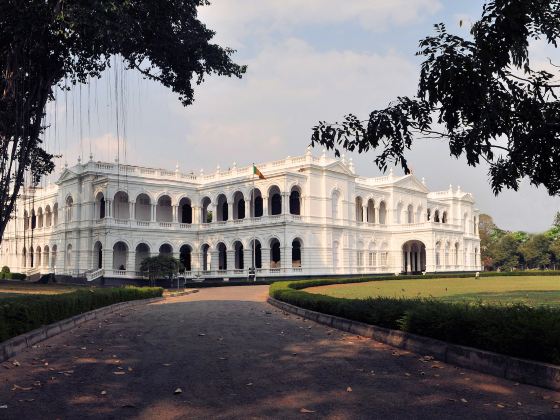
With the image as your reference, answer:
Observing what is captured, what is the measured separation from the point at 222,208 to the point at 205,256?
17.8ft

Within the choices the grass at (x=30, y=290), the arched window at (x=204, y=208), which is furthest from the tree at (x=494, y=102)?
the arched window at (x=204, y=208)

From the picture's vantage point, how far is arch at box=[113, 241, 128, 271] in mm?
50656

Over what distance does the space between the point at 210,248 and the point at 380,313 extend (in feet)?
145

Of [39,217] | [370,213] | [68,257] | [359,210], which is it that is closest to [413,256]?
[370,213]

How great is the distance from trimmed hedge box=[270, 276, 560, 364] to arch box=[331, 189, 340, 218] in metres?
41.5

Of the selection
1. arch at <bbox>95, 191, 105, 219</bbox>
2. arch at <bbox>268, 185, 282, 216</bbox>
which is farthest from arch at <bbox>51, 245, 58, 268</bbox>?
arch at <bbox>268, 185, 282, 216</bbox>

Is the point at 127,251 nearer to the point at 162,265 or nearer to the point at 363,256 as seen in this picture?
the point at 162,265

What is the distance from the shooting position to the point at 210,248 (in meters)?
54.3

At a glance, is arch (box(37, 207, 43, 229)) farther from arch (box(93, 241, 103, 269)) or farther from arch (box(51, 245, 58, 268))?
arch (box(93, 241, 103, 269))

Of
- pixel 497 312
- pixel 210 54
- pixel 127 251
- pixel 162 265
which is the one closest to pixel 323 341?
pixel 497 312

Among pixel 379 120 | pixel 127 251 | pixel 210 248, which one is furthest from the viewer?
pixel 210 248

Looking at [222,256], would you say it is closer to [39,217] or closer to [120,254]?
A: [120,254]

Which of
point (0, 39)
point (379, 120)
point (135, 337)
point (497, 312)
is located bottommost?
point (135, 337)

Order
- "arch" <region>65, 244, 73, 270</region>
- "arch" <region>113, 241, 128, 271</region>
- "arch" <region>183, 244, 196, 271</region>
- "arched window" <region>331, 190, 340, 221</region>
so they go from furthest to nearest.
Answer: "arch" <region>183, 244, 196, 271</region>, "arched window" <region>331, 190, 340, 221</region>, "arch" <region>65, 244, 73, 270</region>, "arch" <region>113, 241, 128, 271</region>
